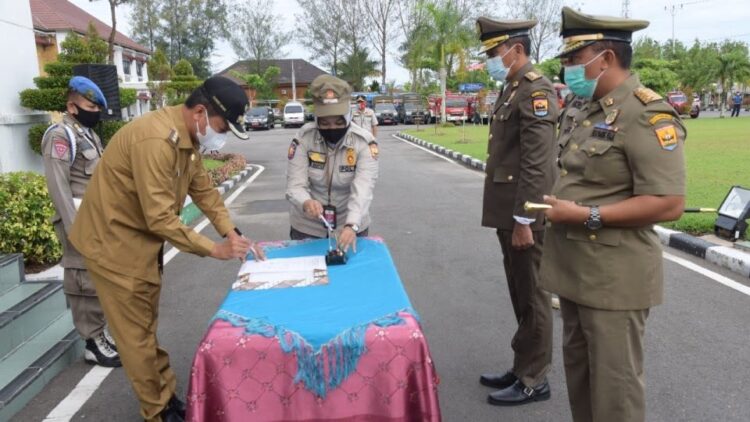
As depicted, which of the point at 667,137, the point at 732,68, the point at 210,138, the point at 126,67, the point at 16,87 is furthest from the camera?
the point at 732,68

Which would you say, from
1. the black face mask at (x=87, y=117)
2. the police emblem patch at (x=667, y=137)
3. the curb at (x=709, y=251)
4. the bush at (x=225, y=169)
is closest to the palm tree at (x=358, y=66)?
the bush at (x=225, y=169)

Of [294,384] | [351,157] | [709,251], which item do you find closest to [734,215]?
[709,251]

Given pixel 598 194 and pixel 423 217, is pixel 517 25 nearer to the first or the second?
pixel 598 194

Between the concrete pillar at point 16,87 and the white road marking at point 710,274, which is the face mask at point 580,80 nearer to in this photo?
the white road marking at point 710,274

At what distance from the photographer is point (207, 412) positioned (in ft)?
7.05

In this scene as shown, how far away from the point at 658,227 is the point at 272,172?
9.25m

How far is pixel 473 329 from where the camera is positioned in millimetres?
4125

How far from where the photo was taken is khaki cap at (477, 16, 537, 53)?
9.76 ft

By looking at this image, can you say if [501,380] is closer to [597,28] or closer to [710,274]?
[597,28]

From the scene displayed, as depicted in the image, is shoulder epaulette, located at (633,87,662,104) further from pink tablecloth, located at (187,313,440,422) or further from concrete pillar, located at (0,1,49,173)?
concrete pillar, located at (0,1,49,173)

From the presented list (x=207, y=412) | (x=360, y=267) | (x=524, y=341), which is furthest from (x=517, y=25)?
(x=207, y=412)

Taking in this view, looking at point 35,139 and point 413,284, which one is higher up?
point 35,139

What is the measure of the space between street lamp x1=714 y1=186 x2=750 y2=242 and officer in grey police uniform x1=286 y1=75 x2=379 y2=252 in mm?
4231

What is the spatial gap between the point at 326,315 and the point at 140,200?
0.95m
